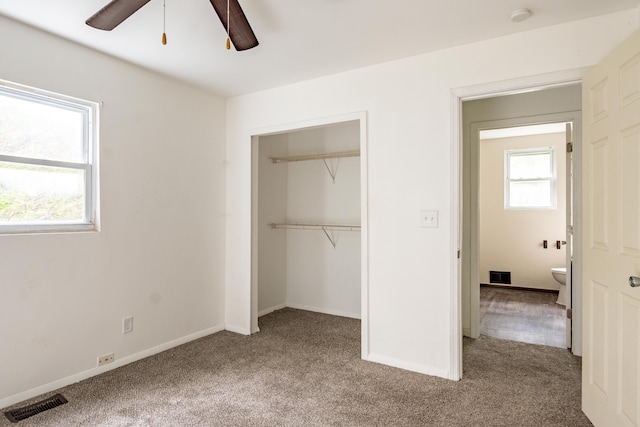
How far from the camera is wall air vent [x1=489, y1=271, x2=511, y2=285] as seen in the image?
20.0 feet

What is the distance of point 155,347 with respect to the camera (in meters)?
3.18

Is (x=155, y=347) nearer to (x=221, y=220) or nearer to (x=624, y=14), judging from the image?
(x=221, y=220)

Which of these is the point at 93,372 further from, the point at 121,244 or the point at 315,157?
the point at 315,157

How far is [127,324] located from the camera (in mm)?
2967

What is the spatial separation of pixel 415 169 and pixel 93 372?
280 centimetres

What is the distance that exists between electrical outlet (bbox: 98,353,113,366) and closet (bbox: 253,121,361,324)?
5.78 ft

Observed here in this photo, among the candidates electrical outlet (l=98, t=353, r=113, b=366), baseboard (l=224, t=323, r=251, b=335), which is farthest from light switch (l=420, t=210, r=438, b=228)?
electrical outlet (l=98, t=353, r=113, b=366)

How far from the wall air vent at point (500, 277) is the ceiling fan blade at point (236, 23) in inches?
221

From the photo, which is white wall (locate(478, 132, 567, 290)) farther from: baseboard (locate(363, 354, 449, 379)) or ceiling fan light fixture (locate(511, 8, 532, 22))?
ceiling fan light fixture (locate(511, 8, 532, 22))

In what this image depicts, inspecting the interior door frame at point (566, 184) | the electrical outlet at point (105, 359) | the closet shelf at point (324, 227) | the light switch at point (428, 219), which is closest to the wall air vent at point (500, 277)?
the interior door frame at point (566, 184)

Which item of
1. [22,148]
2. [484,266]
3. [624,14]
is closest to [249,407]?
[22,148]

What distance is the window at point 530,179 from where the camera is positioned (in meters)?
5.86

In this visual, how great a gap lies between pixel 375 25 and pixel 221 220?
2.37 m

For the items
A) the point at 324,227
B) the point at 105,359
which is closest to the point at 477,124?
the point at 324,227
